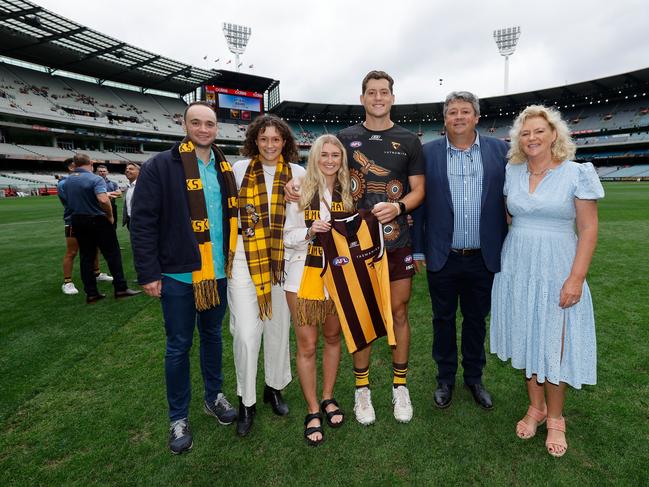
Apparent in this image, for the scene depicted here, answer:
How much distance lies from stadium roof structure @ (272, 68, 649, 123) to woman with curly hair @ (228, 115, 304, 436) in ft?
179

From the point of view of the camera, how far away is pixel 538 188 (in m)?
2.36

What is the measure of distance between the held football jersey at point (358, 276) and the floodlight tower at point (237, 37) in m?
56.8

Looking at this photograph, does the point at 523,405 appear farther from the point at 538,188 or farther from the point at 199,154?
the point at 199,154

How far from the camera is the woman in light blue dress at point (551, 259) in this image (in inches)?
88.2

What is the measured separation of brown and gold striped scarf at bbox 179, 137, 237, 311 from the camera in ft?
8.06

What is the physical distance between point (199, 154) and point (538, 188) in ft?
7.43

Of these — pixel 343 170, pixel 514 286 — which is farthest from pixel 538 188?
pixel 343 170

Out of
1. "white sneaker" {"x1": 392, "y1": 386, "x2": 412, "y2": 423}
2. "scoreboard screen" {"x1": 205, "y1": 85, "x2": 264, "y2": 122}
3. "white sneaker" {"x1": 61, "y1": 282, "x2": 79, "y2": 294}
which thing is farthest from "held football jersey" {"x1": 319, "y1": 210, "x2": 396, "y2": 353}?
"scoreboard screen" {"x1": 205, "y1": 85, "x2": 264, "y2": 122}

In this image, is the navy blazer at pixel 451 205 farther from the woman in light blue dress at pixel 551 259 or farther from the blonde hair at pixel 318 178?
the blonde hair at pixel 318 178

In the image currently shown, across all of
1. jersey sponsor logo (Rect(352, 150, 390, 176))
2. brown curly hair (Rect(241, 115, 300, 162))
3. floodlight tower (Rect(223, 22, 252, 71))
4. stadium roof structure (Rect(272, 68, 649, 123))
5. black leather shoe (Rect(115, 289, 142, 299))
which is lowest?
black leather shoe (Rect(115, 289, 142, 299))

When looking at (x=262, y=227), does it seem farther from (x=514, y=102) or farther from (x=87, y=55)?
(x=514, y=102)

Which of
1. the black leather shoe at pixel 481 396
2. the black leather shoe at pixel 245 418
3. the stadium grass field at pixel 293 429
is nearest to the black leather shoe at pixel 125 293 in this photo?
the stadium grass field at pixel 293 429

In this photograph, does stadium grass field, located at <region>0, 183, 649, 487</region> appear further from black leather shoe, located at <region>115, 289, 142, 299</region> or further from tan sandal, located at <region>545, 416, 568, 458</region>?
black leather shoe, located at <region>115, 289, 142, 299</region>

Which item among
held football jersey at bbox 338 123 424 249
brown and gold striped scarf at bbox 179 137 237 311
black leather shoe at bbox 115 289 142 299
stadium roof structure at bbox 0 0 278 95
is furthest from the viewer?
stadium roof structure at bbox 0 0 278 95
